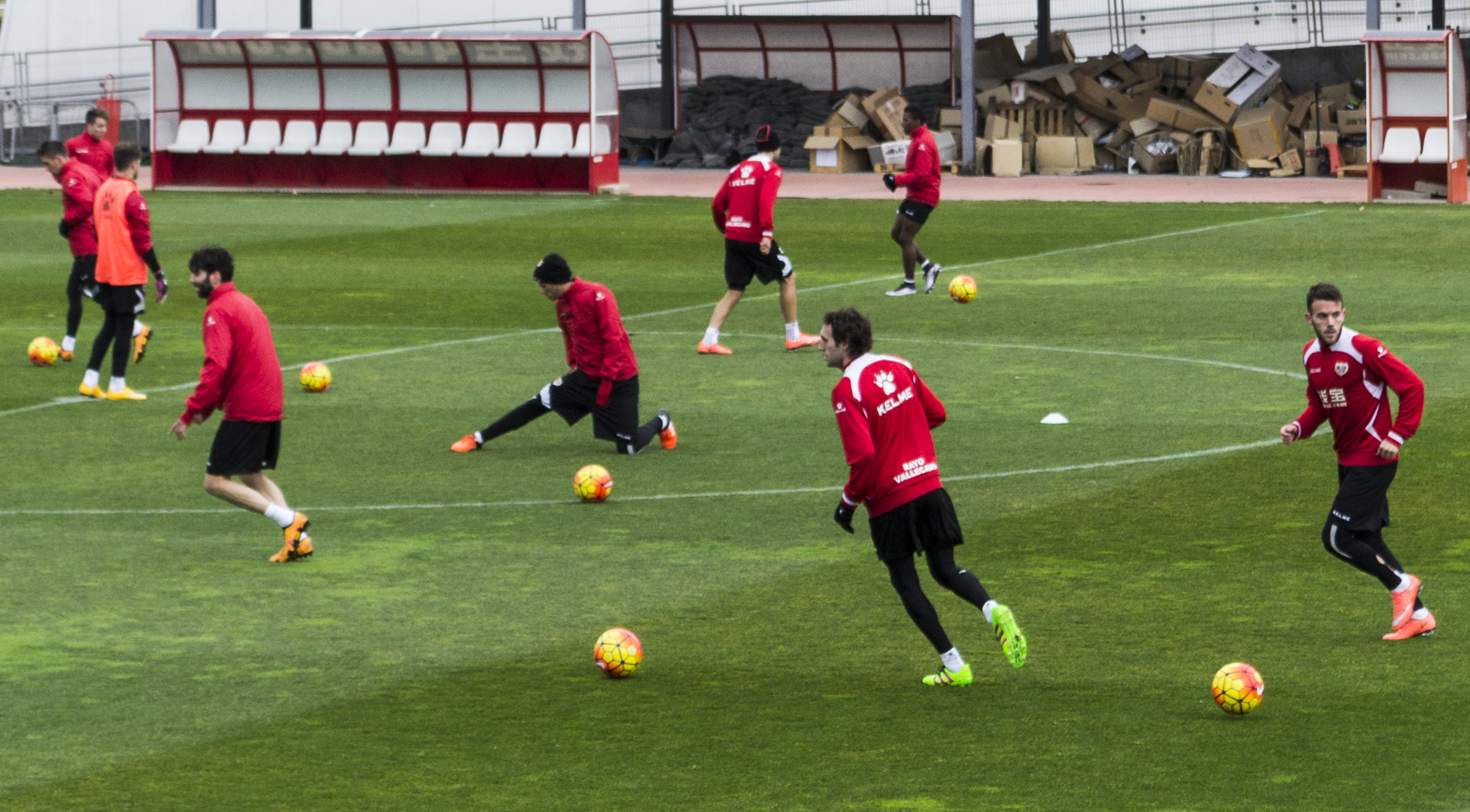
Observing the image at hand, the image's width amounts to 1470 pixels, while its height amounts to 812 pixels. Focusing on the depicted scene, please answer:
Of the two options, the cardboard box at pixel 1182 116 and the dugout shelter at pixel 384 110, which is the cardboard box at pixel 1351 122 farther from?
the dugout shelter at pixel 384 110

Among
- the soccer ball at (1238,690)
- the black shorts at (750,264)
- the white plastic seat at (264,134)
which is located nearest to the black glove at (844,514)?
the soccer ball at (1238,690)

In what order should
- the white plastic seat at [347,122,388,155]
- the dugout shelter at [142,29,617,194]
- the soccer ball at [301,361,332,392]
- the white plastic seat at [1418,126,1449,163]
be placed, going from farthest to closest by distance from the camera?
the white plastic seat at [347,122,388,155], the dugout shelter at [142,29,617,194], the white plastic seat at [1418,126,1449,163], the soccer ball at [301,361,332,392]

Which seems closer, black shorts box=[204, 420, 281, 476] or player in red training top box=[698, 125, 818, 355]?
black shorts box=[204, 420, 281, 476]

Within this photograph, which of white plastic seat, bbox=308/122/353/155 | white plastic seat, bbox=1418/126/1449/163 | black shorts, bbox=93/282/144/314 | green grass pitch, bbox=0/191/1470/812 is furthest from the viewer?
white plastic seat, bbox=308/122/353/155

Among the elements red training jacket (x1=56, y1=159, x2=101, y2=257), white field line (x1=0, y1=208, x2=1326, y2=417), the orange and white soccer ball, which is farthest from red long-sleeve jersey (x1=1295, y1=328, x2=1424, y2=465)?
red training jacket (x1=56, y1=159, x2=101, y2=257)

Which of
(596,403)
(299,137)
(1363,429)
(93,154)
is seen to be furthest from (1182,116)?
(1363,429)

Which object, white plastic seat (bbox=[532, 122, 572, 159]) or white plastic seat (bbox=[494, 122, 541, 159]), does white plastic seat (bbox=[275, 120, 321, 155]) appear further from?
white plastic seat (bbox=[532, 122, 572, 159])

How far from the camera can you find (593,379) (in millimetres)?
13930

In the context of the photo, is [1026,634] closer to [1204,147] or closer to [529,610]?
[529,610]

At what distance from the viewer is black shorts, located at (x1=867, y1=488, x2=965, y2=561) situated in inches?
333

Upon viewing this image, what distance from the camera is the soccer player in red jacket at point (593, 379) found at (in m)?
13.7

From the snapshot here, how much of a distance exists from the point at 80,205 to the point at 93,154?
376cm

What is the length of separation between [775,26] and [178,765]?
43.6 meters

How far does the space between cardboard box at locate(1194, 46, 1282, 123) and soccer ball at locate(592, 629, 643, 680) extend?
35.6 m
